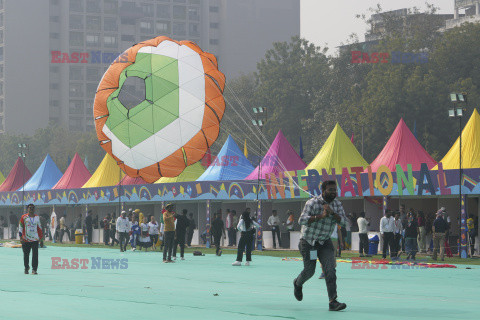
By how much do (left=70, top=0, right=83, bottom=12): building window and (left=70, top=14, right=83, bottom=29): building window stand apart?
118 cm

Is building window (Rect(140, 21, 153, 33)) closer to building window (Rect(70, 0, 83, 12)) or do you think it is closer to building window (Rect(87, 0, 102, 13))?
building window (Rect(87, 0, 102, 13))

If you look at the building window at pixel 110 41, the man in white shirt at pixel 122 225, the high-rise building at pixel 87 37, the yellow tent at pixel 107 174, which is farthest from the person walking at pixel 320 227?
the building window at pixel 110 41

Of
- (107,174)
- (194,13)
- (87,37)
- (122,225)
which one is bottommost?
(122,225)

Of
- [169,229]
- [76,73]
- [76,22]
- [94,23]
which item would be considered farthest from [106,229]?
[94,23]

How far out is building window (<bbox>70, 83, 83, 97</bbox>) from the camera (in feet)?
454

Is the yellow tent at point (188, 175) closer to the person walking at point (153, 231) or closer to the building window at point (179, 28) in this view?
the person walking at point (153, 231)

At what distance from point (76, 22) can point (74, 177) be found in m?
91.4

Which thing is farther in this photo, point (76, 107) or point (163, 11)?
point (163, 11)

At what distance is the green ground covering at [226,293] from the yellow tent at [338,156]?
14907 millimetres

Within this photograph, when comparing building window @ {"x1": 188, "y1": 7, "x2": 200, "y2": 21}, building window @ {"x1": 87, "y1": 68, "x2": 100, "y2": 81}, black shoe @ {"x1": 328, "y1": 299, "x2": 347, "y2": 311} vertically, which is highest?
building window @ {"x1": 188, "y1": 7, "x2": 200, "y2": 21}

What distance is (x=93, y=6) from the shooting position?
465ft

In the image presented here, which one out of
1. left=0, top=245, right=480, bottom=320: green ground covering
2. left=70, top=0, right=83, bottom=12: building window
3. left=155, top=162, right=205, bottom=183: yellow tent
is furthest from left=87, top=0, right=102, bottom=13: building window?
left=0, top=245, right=480, bottom=320: green ground covering

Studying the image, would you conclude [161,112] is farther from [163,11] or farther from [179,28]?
[163,11]

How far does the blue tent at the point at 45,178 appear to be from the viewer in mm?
55719
